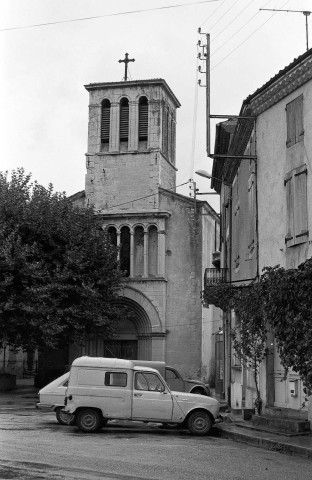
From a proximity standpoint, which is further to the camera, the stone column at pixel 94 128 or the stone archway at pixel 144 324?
the stone column at pixel 94 128

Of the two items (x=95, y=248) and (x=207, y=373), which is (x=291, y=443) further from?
(x=207, y=373)

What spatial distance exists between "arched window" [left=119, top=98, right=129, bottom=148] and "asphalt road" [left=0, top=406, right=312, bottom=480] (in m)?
A: 25.1

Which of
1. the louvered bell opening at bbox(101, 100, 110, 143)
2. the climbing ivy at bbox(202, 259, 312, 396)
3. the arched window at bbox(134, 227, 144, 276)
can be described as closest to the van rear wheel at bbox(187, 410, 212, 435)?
the climbing ivy at bbox(202, 259, 312, 396)

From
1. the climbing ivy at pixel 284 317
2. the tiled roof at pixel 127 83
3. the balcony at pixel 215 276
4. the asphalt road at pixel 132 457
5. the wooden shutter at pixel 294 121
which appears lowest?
the asphalt road at pixel 132 457

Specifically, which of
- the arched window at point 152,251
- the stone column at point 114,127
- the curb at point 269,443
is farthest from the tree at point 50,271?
the curb at point 269,443

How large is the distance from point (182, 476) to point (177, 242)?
2868 cm

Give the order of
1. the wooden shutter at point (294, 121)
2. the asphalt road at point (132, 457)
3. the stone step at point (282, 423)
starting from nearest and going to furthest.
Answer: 1. the asphalt road at point (132, 457)
2. the stone step at point (282, 423)
3. the wooden shutter at point (294, 121)

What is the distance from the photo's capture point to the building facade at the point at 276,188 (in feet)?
55.8

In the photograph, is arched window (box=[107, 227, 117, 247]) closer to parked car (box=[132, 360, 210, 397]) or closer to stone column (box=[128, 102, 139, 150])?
stone column (box=[128, 102, 139, 150])

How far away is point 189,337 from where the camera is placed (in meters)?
37.5

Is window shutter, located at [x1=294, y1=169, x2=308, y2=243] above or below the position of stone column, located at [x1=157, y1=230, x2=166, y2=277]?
below

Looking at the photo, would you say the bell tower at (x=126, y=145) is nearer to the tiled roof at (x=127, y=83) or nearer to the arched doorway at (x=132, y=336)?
the tiled roof at (x=127, y=83)

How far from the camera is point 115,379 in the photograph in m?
17.0

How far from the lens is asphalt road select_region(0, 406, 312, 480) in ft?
33.4
